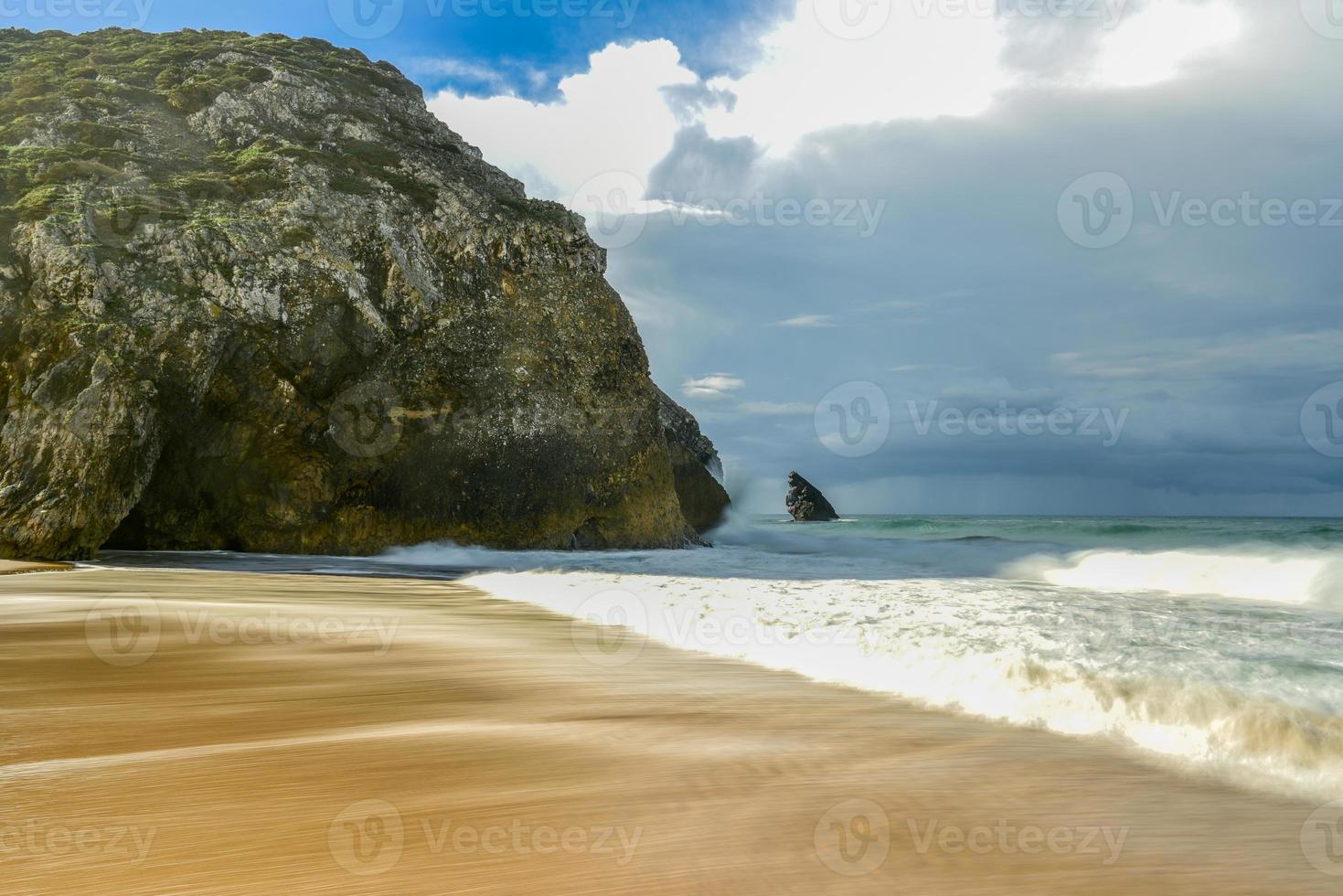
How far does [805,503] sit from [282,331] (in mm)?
44651

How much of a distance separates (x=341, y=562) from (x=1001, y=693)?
570 inches

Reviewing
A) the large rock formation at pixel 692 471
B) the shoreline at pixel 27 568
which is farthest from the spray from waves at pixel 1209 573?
the large rock formation at pixel 692 471

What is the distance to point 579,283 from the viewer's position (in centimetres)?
2297

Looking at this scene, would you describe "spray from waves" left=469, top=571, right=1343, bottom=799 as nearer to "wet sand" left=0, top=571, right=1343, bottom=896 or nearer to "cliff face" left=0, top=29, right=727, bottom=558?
"wet sand" left=0, top=571, right=1343, bottom=896

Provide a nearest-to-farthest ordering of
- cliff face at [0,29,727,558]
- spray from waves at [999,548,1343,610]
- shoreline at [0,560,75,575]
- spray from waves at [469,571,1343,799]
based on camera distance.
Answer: spray from waves at [469,571,1343,799] → shoreline at [0,560,75,575] → spray from waves at [999,548,1343,610] → cliff face at [0,29,727,558]

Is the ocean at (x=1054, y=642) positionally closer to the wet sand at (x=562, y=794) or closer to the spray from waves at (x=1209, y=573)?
the spray from waves at (x=1209, y=573)

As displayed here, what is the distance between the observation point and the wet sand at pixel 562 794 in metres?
1.59

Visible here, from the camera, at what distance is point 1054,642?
4.63 m

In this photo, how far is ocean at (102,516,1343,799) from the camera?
2.91m

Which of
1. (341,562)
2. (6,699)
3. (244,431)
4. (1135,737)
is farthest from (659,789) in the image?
(244,431)

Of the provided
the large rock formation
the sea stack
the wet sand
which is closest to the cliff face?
the large rock formation

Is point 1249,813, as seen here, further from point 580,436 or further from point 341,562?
point 580,436

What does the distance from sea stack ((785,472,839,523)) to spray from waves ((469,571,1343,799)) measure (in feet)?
162

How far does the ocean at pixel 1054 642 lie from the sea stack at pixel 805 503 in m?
43.9
